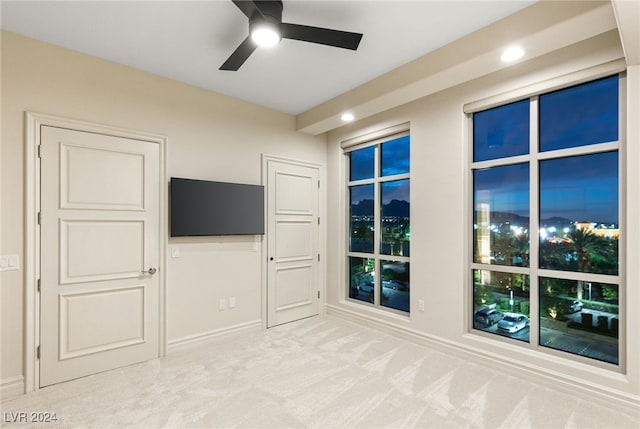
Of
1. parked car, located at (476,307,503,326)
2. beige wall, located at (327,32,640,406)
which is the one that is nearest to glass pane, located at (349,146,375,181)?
beige wall, located at (327,32,640,406)

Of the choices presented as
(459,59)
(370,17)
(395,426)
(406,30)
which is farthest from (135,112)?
(395,426)

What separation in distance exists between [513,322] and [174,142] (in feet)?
12.3

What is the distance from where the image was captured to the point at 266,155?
4.08m

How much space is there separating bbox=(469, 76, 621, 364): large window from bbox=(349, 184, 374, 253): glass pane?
141 cm

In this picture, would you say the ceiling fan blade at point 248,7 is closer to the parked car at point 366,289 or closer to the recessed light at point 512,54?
the recessed light at point 512,54

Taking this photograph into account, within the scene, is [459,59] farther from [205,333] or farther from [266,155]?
[205,333]

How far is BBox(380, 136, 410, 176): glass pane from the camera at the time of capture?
12.9 feet

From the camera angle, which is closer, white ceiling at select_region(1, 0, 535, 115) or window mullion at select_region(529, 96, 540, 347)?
white ceiling at select_region(1, 0, 535, 115)

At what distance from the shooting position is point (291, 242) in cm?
435

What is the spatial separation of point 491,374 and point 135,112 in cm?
403

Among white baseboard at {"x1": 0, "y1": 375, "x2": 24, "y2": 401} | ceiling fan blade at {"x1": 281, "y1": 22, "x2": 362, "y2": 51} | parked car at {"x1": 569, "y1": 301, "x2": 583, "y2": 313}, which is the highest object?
ceiling fan blade at {"x1": 281, "y1": 22, "x2": 362, "y2": 51}

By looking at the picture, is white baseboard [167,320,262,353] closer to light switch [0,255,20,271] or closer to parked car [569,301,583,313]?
light switch [0,255,20,271]

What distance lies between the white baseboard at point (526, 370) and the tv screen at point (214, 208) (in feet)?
6.48

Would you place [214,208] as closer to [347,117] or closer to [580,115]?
[347,117]
